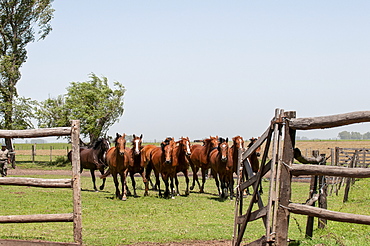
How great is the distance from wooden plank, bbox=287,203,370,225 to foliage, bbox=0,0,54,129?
125 ft

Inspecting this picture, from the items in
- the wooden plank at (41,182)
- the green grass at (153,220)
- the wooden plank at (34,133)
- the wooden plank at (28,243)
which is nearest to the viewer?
the wooden plank at (28,243)

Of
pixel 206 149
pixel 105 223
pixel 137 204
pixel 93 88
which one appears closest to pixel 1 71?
pixel 93 88

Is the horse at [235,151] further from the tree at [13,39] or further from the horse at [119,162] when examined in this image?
the tree at [13,39]

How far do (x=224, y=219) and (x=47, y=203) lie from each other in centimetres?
627

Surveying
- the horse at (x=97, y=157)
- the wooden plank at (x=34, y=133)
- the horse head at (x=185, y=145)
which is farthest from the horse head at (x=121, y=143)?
the wooden plank at (x=34, y=133)

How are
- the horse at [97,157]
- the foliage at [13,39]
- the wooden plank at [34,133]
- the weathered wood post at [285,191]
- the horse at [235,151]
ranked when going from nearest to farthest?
the weathered wood post at [285,191]
the wooden plank at [34,133]
the horse at [235,151]
the horse at [97,157]
the foliage at [13,39]

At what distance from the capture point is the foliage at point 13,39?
40656 mm

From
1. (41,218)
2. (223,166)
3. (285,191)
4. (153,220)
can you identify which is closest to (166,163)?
(223,166)

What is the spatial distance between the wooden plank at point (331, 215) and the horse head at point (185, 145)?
41.9 ft

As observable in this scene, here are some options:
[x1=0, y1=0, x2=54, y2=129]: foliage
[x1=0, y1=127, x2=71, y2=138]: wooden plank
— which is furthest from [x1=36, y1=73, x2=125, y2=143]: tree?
[x1=0, y1=127, x2=71, y2=138]: wooden plank

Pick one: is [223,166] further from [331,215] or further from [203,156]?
[331,215]

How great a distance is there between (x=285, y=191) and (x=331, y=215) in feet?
2.07

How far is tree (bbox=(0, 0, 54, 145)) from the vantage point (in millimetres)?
40656

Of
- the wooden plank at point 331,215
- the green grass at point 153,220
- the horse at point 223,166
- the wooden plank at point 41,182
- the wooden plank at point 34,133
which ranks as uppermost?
the wooden plank at point 34,133
